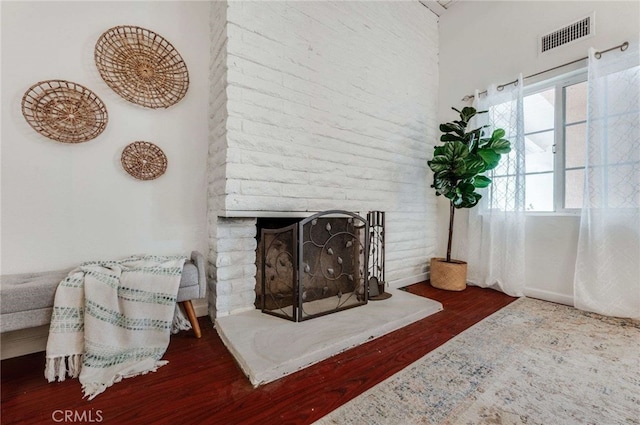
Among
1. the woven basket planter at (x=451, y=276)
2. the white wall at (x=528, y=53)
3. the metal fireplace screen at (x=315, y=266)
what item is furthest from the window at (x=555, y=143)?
the metal fireplace screen at (x=315, y=266)

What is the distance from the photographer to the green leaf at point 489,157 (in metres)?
2.35

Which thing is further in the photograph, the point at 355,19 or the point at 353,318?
the point at 355,19

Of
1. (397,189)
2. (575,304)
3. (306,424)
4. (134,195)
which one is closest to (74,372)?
(134,195)

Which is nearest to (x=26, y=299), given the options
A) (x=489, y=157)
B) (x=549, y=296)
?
(x=489, y=157)

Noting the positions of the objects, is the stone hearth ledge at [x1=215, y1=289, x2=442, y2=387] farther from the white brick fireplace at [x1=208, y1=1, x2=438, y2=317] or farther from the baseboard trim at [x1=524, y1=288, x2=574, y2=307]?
the baseboard trim at [x1=524, y1=288, x2=574, y2=307]

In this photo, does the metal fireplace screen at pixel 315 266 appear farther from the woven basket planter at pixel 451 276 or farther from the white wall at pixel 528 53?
the white wall at pixel 528 53

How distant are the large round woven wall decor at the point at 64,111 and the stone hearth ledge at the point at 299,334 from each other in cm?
145

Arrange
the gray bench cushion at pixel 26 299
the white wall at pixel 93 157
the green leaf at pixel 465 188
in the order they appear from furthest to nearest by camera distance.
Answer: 1. the green leaf at pixel 465 188
2. the white wall at pixel 93 157
3. the gray bench cushion at pixel 26 299

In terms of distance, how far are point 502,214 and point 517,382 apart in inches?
70.4

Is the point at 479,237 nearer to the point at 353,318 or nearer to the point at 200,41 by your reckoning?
the point at 353,318

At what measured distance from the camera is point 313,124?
208cm

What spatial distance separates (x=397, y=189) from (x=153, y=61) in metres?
2.35

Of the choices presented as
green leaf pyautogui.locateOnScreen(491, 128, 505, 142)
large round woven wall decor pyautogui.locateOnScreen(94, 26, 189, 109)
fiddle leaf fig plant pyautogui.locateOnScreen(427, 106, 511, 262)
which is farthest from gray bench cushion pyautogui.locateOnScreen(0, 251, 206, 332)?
green leaf pyautogui.locateOnScreen(491, 128, 505, 142)

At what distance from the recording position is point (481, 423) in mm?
955
